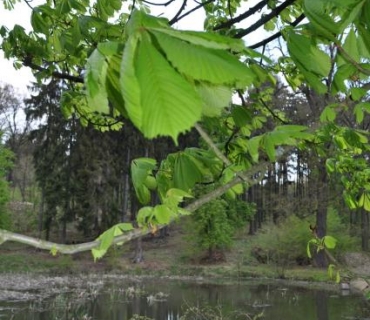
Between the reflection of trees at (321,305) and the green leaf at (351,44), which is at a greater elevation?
the green leaf at (351,44)

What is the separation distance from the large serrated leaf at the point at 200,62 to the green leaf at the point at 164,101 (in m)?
0.01

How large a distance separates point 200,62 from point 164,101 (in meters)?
0.07

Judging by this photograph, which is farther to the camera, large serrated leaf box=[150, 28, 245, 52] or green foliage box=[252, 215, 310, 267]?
green foliage box=[252, 215, 310, 267]

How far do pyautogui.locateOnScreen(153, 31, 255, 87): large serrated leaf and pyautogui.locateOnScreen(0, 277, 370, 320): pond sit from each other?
10939 millimetres

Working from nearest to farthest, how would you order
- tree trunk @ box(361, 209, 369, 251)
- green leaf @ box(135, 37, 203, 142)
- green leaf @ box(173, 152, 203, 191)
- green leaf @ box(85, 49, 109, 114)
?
green leaf @ box(135, 37, 203, 142), green leaf @ box(85, 49, 109, 114), green leaf @ box(173, 152, 203, 191), tree trunk @ box(361, 209, 369, 251)

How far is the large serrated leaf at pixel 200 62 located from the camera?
520mm

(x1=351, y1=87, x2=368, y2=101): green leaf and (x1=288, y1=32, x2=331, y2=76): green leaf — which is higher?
(x1=351, y1=87, x2=368, y2=101): green leaf

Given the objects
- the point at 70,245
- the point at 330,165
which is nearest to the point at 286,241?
the point at 330,165


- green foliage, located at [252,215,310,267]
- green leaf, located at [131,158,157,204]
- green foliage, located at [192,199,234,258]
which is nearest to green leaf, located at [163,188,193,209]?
green leaf, located at [131,158,157,204]

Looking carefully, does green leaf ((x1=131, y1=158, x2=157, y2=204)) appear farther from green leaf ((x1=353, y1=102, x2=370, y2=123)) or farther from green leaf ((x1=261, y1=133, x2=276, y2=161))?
green leaf ((x1=353, y1=102, x2=370, y2=123))

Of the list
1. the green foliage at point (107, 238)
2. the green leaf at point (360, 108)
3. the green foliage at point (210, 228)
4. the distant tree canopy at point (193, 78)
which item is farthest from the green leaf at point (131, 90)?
the green foliage at point (210, 228)

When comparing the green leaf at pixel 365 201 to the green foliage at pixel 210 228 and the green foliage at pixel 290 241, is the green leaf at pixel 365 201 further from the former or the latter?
the green foliage at pixel 210 228

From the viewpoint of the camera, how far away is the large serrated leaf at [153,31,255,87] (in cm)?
52

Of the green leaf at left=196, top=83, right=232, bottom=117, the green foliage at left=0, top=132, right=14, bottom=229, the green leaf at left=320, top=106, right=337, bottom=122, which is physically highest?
the green foliage at left=0, top=132, right=14, bottom=229
